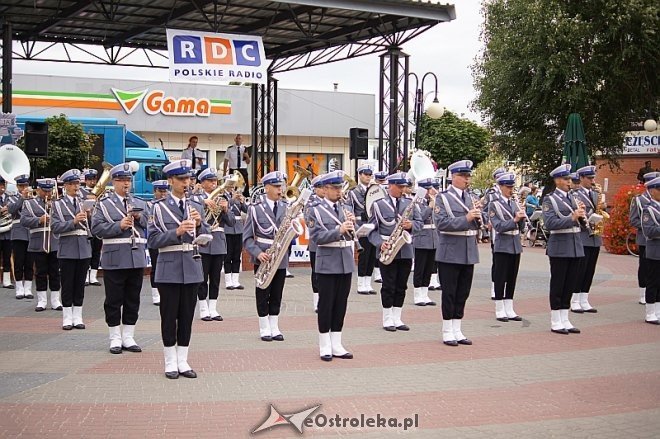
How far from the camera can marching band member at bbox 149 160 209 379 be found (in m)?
8.91

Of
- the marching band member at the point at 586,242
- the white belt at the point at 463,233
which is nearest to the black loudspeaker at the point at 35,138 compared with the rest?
the white belt at the point at 463,233

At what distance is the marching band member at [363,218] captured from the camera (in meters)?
15.6

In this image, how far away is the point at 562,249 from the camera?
11.8 meters

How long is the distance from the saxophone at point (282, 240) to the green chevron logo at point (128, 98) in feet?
109

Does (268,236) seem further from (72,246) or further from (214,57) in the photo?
(214,57)

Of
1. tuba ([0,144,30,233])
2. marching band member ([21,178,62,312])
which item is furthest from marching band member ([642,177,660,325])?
tuba ([0,144,30,233])

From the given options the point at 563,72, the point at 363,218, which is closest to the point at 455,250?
the point at 363,218

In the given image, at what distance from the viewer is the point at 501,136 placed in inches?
1238

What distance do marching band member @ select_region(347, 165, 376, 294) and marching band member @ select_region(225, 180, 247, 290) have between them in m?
2.06

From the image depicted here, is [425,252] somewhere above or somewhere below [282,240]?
below

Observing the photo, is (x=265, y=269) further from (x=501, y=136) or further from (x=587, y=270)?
(x=501, y=136)

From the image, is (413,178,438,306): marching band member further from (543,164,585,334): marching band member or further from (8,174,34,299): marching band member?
(8,174,34,299): marching band member

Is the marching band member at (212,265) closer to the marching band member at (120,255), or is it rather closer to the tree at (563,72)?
the marching band member at (120,255)

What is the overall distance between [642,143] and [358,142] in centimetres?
1609
